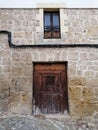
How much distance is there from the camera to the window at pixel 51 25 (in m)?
7.93

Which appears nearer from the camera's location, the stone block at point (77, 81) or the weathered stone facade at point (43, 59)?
the weathered stone facade at point (43, 59)

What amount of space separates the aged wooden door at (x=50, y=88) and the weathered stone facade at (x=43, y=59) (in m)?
0.22

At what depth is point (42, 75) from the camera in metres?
7.51

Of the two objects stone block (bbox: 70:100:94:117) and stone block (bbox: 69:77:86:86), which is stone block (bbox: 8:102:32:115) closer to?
stone block (bbox: 70:100:94:117)

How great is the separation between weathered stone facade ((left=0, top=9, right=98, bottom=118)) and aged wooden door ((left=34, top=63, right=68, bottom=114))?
0.22 m

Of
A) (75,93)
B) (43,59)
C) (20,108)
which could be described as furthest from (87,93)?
(20,108)

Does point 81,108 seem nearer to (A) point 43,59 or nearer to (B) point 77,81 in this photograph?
(B) point 77,81

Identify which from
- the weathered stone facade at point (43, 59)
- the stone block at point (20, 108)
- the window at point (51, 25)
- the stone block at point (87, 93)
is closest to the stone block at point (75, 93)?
the weathered stone facade at point (43, 59)

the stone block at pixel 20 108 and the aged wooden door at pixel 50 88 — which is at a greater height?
the aged wooden door at pixel 50 88

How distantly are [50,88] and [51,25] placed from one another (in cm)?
194

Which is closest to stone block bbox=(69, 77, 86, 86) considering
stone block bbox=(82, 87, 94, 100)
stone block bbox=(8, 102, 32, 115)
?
stone block bbox=(82, 87, 94, 100)

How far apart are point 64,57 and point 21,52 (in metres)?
1.23

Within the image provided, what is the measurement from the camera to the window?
7.93 metres

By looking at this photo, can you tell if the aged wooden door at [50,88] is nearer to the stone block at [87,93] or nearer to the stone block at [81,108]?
the stone block at [81,108]
